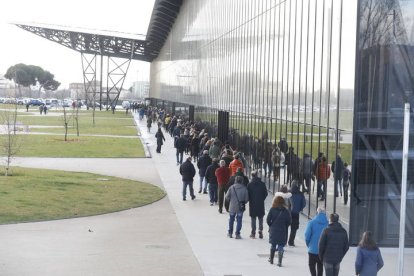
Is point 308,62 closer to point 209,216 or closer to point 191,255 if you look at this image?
point 209,216

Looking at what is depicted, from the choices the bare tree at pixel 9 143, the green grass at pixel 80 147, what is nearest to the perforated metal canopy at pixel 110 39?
the green grass at pixel 80 147

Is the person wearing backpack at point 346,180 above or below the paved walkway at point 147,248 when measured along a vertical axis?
above

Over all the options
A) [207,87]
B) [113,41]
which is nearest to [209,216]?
[207,87]

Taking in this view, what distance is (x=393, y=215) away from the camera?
14.7 m

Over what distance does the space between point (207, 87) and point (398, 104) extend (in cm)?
2941

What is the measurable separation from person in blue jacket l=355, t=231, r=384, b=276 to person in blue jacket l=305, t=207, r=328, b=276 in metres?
1.41

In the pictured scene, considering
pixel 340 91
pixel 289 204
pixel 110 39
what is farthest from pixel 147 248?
pixel 110 39

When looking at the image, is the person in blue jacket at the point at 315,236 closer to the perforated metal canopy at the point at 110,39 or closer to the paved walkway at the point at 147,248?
the paved walkway at the point at 147,248

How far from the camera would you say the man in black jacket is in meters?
11.1

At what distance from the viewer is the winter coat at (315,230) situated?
11.9m

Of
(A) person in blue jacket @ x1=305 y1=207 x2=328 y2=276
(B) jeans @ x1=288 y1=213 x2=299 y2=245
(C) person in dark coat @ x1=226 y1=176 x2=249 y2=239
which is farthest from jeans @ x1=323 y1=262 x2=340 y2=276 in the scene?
(C) person in dark coat @ x1=226 y1=176 x2=249 y2=239

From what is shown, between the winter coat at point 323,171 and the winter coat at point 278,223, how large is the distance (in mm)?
3348

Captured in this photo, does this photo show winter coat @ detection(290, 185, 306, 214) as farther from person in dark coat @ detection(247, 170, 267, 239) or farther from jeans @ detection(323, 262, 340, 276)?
jeans @ detection(323, 262, 340, 276)

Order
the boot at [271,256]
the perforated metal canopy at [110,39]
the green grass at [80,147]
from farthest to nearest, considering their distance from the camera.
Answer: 1. the perforated metal canopy at [110,39]
2. the green grass at [80,147]
3. the boot at [271,256]
